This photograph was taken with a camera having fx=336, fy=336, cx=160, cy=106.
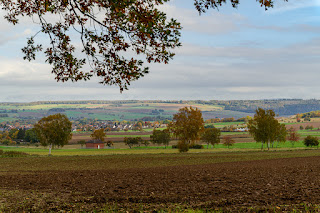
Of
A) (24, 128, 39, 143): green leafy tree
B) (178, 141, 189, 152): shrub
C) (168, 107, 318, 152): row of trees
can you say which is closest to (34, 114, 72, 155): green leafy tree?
(168, 107, 318, 152): row of trees

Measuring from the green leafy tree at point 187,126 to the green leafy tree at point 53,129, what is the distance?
99.7 feet

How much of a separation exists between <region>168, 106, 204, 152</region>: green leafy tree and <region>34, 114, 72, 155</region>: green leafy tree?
1196 inches

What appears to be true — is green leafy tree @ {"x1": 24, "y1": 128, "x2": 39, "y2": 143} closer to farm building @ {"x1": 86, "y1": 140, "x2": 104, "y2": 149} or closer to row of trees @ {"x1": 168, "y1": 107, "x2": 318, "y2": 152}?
farm building @ {"x1": 86, "y1": 140, "x2": 104, "y2": 149}

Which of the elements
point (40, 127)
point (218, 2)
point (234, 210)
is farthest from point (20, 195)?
point (40, 127)

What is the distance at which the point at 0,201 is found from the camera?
16391 mm

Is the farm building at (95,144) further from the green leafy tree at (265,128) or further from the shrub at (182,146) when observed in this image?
the green leafy tree at (265,128)

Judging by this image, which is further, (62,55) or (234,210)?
(62,55)

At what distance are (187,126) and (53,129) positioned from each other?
36915mm

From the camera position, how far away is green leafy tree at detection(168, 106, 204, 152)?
81.1 meters

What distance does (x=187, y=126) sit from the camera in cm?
8088

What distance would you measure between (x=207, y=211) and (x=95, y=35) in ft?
27.0

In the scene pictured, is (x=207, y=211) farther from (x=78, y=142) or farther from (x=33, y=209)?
(x=78, y=142)

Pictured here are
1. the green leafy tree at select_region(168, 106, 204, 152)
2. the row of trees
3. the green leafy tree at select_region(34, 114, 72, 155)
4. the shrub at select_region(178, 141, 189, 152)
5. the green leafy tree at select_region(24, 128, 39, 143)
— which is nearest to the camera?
the green leafy tree at select_region(168, 106, 204, 152)

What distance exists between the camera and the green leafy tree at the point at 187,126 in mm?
81125
